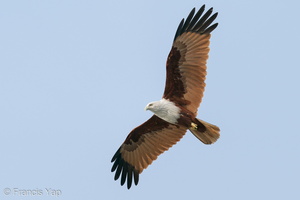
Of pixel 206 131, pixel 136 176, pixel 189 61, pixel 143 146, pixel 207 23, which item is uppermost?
pixel 207 23

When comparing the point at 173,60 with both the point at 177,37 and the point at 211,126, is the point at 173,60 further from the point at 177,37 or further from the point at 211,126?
the point at 211,126

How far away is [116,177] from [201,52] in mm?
4256

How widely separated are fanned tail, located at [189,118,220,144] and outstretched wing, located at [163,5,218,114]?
38 cm

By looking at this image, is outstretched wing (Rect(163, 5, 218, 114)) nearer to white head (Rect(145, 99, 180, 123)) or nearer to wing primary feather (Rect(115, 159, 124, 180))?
white head (Rect(145, 99, 180, 123))

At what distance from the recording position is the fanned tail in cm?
1479

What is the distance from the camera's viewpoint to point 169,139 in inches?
623

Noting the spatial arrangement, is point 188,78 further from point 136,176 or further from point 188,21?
point 136,176

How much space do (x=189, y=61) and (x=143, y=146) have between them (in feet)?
9.20

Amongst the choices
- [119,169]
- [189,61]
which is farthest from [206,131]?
[119,169]

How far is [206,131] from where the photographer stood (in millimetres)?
14859

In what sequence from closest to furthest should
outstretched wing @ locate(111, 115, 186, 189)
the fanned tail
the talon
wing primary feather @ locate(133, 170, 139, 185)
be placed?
the fanned tail < the talon < outstretched wing @ locate(111, 115, 186, 189) < wing primary feather @ locate(133, 170, 139, 185)

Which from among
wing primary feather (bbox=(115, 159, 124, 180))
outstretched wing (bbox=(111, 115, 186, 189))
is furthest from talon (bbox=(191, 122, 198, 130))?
wing primary feather (bbox=(115, 159, 124, 180))

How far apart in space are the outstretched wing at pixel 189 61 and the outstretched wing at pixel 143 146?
38.9 inches

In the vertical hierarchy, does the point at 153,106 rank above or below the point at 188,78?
below
